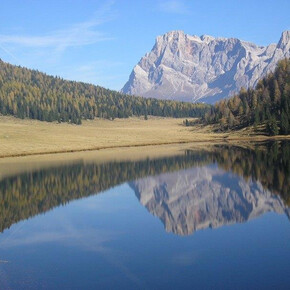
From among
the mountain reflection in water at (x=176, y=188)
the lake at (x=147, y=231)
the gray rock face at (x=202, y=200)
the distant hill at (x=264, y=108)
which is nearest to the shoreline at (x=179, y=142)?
the distant hill at (x=264, y=108)

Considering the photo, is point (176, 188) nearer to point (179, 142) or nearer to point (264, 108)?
point (179, 142)

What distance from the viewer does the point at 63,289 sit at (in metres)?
19.7

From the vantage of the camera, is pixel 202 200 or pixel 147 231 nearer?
pixel 147 231

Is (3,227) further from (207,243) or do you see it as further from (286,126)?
(286,126)

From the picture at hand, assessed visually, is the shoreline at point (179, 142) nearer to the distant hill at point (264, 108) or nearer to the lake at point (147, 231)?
the distant hill at point (264, 108)

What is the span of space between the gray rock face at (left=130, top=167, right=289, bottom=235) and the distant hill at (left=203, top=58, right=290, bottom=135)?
79.4m

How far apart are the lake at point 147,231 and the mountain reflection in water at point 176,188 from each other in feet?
0.42

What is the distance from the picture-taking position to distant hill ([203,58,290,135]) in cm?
13148

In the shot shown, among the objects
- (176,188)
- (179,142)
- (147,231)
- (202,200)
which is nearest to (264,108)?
(179,142)

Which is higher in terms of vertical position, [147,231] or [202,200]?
[202,200]

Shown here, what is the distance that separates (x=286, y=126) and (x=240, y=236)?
351 ft

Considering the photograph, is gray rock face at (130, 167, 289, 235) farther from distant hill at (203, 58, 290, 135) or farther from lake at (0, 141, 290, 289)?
distant hill at (203, 58, 290, 135)

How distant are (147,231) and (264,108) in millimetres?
126778

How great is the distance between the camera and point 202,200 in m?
40.9
